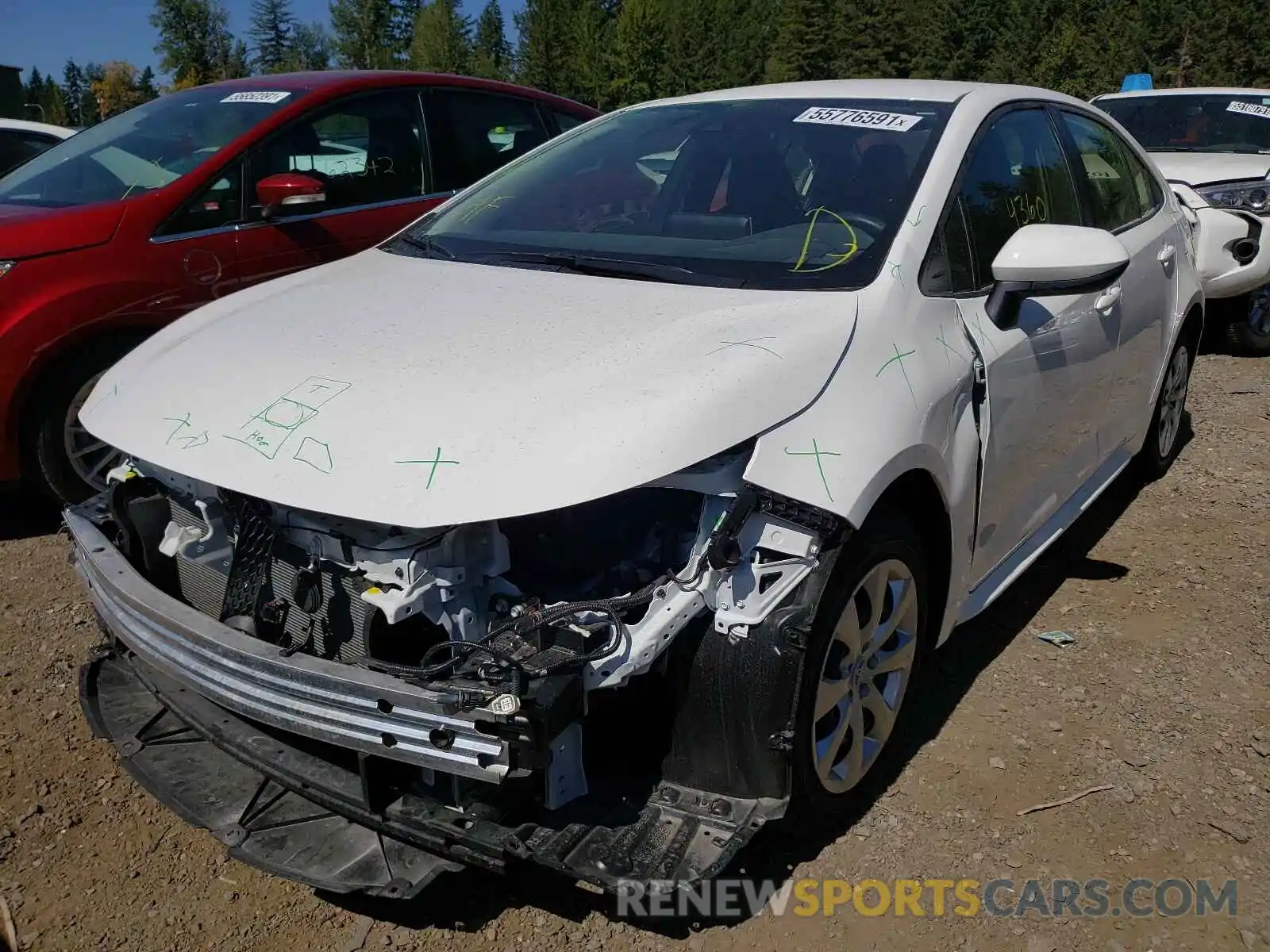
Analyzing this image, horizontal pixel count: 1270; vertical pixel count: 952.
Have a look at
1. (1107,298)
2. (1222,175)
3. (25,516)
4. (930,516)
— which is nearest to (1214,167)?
(1222,175)

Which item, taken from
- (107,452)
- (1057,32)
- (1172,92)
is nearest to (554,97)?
(107,452)

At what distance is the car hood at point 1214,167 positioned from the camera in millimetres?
7133

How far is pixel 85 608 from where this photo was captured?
3.63 m

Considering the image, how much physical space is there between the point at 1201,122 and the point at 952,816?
24.3 feet

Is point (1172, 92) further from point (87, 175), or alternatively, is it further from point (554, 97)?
point (87, 175)

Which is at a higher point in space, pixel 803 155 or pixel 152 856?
pixel 803 155

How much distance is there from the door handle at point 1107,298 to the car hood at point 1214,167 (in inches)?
174

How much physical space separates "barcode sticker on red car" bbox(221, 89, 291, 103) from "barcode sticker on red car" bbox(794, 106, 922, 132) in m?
2.82

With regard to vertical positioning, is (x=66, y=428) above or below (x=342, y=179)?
below

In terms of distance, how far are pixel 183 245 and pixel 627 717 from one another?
320 cm

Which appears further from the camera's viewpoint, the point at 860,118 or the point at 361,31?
the point at 361,31

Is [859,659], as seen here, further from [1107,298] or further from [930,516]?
[1107,298]

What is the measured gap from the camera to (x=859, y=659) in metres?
2.37

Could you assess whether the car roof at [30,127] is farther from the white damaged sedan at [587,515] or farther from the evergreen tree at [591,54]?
the evergreen tree at [591,54]
